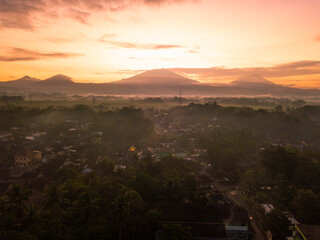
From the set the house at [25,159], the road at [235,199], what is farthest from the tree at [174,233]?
the house at [25,159]

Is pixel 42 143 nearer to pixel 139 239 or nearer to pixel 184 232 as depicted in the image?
pixel 139 239

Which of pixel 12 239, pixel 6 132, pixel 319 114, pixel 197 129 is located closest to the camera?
pixel 12 239

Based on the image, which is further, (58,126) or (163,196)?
(58,126)

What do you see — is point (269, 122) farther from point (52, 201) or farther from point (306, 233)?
point (52, 201)

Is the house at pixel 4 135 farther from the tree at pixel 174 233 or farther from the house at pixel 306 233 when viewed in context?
the house at pixel 306 233

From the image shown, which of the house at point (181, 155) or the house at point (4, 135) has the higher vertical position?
the house at point (4, 135)

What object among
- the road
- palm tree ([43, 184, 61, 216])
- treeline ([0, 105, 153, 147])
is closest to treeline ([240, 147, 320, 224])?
the road

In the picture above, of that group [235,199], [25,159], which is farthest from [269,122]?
[25,159]

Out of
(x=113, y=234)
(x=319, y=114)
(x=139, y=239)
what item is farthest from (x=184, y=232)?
(x=319, y=114)

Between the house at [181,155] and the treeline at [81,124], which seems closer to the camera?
the house at [181,155]

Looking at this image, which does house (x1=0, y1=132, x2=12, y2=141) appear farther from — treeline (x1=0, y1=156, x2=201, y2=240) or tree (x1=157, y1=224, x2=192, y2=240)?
tree (x1=157, y1=224, x2=192, y2=240)

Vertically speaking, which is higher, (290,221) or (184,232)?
(184,232)
